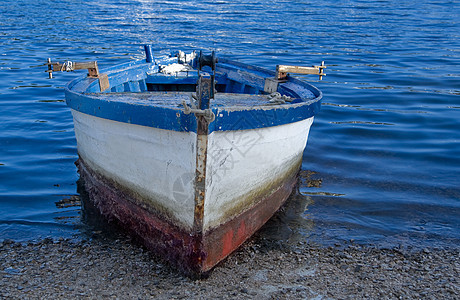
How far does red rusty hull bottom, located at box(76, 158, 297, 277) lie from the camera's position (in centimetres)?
463

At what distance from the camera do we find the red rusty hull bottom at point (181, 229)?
4.63 meters

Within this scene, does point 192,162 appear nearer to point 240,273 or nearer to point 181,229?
point 181,229

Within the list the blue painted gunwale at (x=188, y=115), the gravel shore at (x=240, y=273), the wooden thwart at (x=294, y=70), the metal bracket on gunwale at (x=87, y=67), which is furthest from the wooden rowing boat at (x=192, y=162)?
the wooden thwart at (x=294, y=70)

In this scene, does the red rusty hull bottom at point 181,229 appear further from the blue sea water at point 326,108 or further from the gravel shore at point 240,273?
the blue sea water at point 326,108

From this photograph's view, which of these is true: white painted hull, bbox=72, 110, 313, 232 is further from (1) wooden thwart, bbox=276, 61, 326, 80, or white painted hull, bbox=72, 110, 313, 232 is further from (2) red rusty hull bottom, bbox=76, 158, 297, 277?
(1) wooden thwart, bbox=276, 61, 326, 80

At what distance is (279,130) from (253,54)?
11928 mm

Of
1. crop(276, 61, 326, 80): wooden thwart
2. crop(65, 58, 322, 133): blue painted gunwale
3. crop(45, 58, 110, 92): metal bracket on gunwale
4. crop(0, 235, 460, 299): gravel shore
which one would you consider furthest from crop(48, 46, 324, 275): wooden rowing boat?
crop(276, 61, 326, 80): wooden thwart

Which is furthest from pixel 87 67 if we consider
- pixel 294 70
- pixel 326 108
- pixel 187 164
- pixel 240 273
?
pixel 326 108

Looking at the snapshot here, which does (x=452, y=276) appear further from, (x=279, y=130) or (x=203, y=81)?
(x=203, y=81)

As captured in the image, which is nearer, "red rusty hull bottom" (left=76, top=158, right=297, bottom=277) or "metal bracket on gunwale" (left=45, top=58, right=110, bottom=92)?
"red rusty hull bottom" (left=76, top=158, right=297, bottom=277)

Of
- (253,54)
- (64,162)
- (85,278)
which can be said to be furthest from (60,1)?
(85,278)

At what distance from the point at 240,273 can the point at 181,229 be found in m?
0.76

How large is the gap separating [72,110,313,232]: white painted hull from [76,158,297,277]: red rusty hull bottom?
109mm

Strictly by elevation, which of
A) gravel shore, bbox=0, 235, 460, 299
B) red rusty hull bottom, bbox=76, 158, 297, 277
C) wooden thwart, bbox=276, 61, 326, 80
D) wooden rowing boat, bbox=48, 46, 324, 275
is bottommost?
gravel shore, bbox=0, 235, 460, 299
